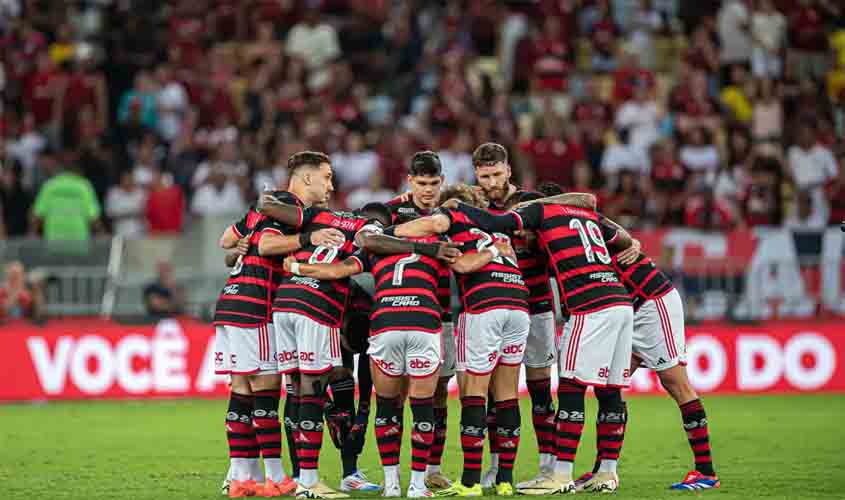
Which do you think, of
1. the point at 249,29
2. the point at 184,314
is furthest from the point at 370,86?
the point at 184,314

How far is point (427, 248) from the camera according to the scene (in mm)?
10281

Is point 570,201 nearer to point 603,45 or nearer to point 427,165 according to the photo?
point 427,165

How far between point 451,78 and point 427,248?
13023mm

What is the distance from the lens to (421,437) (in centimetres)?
1012

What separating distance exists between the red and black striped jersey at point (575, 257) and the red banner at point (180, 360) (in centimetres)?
874

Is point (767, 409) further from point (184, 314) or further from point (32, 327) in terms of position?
point (32, 327)

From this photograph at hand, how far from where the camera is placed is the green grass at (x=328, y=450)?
10852 mm

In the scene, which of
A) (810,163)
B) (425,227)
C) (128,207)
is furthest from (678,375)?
(128,207)

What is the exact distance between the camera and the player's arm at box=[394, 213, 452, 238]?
34.0 ft

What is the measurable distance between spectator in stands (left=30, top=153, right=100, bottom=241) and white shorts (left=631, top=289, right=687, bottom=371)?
11.5 metres

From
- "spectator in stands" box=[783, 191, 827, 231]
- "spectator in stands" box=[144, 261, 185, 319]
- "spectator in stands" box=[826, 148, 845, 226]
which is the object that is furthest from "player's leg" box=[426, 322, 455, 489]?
"spectator in stands" box=[783, 191, 827, 231]

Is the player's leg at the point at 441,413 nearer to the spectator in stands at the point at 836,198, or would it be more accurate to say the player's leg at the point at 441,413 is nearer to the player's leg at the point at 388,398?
the player's leg at the point at 388,398

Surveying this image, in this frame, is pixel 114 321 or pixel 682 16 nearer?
pixel 114 321

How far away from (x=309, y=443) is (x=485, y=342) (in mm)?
1463
